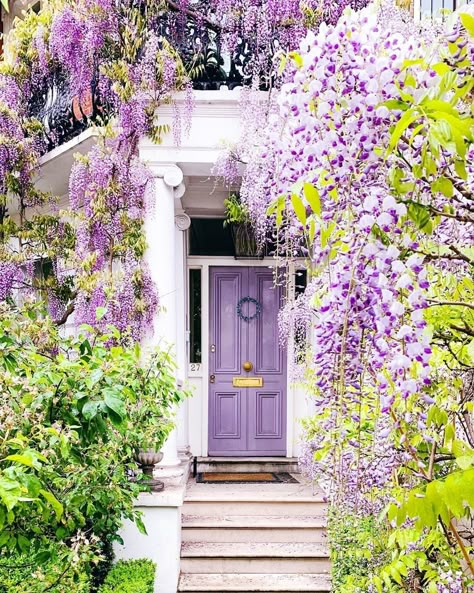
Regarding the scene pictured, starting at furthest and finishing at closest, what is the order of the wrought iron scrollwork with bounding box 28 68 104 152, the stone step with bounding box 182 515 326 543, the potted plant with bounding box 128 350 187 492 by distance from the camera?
1. the wrought iron scrollwork with bounding box 28 68 104 152
2. the stone step with bounding box 182 515 326 543
3. the potted plant with bounding box 128 350 187 492

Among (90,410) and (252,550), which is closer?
(90,410)

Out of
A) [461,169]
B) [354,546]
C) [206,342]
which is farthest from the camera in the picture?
[206,342]

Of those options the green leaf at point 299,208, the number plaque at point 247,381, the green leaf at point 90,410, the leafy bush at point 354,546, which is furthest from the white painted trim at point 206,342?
the green leaf at point 299,208

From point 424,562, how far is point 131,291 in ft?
10.4

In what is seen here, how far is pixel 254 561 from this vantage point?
16.3ft

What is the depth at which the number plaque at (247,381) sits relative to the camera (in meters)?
6.91

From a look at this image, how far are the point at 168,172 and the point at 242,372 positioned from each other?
2.71m

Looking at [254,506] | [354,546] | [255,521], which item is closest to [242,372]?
[254,506]

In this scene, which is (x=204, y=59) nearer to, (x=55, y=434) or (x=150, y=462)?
(x=150, y=462)

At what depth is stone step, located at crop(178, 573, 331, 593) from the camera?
4.70m

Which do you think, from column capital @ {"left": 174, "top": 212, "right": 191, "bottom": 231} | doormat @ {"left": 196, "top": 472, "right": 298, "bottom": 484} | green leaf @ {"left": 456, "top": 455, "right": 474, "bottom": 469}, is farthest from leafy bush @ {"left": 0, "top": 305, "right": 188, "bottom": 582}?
column capital @ {"left": 174, "top": 212, "right": 191, "bottom": 231}

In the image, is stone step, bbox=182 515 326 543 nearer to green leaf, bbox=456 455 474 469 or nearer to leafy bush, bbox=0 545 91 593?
leafy bush, bbox=0 545 91 593

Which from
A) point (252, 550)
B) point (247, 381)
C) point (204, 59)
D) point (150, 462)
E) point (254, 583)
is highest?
point (204, 59)

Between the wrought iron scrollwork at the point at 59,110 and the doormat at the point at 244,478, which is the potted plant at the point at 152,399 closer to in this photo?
the doormat at the point at 244,478
